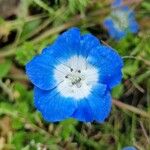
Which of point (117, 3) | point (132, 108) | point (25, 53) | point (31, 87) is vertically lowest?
point (132, 108)

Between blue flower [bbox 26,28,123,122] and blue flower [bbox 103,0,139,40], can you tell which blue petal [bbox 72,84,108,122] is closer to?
blue flower [bbox 26,28,123,122]

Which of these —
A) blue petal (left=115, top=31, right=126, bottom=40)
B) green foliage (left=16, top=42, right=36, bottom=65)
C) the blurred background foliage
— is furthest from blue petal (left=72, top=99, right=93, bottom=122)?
blue petal (left=115, top=31, right=126, bottom=40)

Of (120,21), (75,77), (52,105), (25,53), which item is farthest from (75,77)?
(120,21)

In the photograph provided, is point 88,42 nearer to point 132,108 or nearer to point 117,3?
point 132,108

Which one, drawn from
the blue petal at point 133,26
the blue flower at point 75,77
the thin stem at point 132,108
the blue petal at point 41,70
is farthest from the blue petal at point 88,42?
the blue petal at point 133,26

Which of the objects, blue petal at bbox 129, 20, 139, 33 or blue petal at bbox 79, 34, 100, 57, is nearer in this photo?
blue petal at bbox 79, 34, 100, 57

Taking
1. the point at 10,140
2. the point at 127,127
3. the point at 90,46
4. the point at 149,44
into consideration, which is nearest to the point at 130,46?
the point at 149,44
